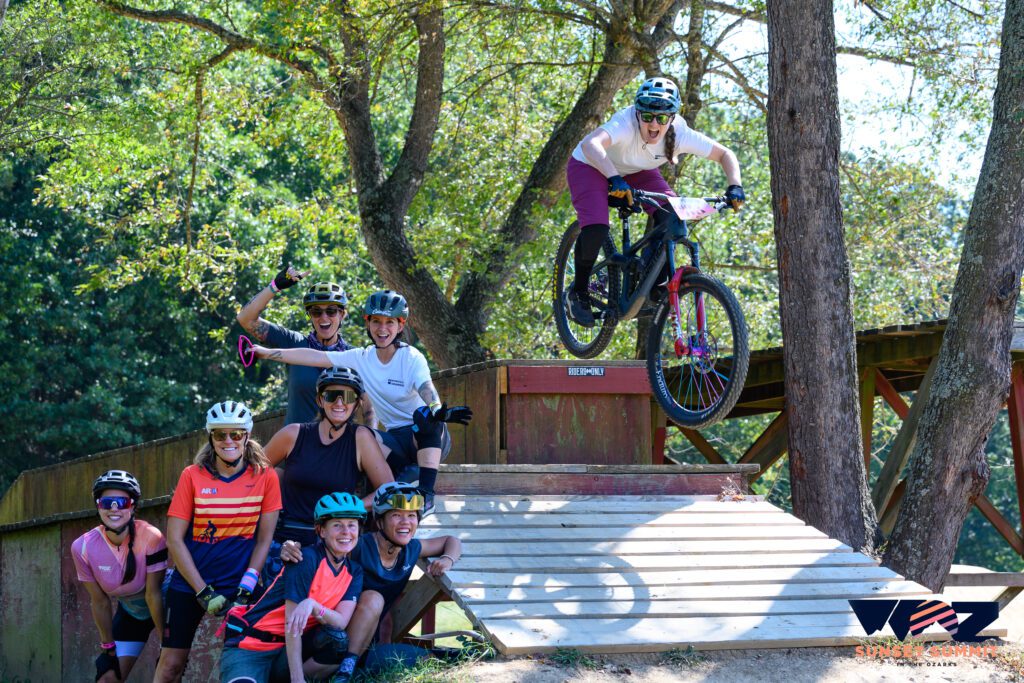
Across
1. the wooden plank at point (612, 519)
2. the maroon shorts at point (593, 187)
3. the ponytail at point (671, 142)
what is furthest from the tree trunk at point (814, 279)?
the ponytail at point (671, 142)

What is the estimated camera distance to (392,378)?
705cm

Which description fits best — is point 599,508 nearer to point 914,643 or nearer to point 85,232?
point 914,643

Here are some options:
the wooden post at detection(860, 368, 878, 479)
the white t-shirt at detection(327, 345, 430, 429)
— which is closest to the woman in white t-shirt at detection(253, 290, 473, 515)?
the white t-shirt at detection(327, 345, 430, 429)

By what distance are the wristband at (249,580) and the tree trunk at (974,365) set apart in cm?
517

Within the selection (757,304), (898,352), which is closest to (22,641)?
(898,352)

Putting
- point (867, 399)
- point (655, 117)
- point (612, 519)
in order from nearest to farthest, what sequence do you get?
1. point (655, 117)
2. point (612, 519)
3. point (867, 399)

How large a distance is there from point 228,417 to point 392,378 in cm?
120

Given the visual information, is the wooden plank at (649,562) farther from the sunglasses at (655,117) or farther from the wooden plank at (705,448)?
the wooden plank at (705,448)

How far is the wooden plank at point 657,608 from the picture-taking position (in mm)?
6264

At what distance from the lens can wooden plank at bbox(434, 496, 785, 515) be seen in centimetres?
759

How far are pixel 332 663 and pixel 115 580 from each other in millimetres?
1487

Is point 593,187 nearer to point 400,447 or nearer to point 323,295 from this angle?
point 323,295

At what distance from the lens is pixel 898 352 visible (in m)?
11.6

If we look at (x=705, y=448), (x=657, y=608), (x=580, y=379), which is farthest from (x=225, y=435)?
(x=705, y=448)
